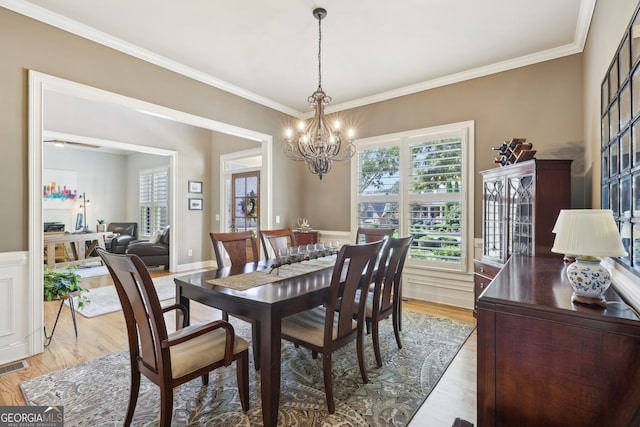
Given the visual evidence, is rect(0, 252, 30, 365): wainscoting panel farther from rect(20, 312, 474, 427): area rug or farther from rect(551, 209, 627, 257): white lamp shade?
rect(551, 209, 627, 257): white lamp shade

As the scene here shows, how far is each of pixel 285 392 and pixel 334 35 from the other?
3076 millimetres

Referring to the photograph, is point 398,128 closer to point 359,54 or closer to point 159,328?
point 359,54

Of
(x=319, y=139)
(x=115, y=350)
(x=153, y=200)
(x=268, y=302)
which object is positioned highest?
(x=319, y=139)

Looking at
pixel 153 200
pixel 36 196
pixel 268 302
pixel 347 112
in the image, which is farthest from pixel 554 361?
pixel 153 200

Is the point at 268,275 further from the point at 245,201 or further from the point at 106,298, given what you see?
the point at 245,201

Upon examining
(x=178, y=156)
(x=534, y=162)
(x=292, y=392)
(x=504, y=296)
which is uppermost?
(x=178, y=156)

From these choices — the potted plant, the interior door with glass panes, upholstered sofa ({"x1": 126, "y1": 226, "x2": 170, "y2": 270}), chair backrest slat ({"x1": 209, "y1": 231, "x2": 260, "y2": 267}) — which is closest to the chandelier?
chair backrest slat ({"x1": 209, "y1": 231, "x2": 260, "y2": 267})

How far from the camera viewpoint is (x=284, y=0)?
2504mm

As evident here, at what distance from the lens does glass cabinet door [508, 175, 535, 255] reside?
271 cm

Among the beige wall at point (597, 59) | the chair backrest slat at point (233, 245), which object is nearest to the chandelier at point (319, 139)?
the chair backrest slat at point (233, 245)

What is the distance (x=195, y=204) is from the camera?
640cm

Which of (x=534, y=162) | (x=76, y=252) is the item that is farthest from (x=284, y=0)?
(x=76, y=252)

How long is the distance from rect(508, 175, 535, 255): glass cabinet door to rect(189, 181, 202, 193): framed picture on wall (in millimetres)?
5547

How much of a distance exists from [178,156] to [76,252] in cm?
288
